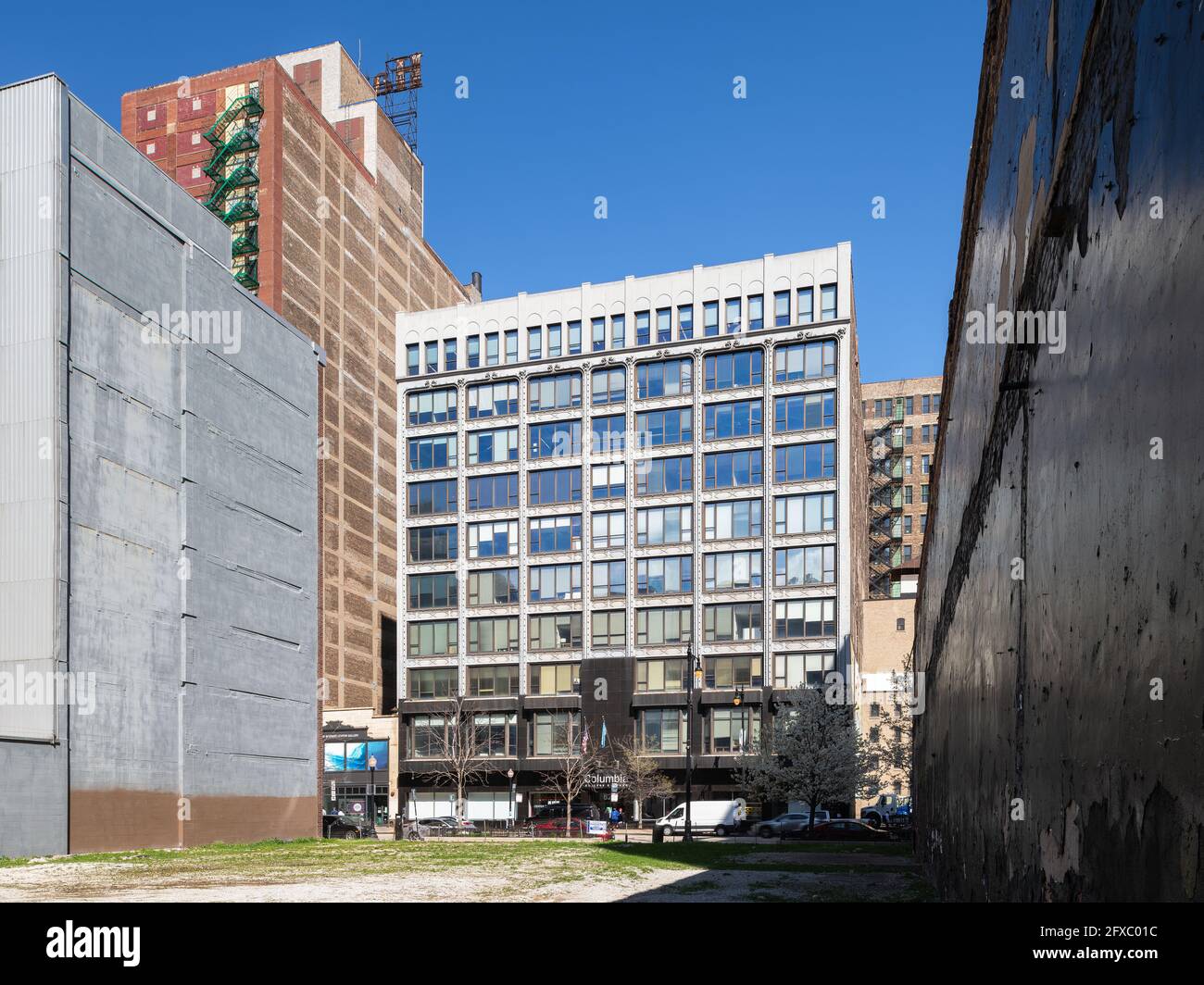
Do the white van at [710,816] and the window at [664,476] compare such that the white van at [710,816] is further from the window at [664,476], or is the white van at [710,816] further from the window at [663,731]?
the window at [664,476]

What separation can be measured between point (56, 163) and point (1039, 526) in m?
37.9

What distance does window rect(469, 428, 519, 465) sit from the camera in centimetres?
8038

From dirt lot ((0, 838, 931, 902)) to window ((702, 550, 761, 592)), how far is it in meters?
36.1

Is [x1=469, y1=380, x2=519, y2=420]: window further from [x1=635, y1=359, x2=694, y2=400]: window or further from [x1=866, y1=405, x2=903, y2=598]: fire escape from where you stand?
[x1=866, y1=405, x2=903, y2=598]: fire escape

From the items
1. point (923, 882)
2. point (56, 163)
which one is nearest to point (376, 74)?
point (56, 163)

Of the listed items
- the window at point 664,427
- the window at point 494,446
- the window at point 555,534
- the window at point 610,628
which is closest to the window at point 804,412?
the window at point 664,427

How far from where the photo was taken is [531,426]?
8000cm

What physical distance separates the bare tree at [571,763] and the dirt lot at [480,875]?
115 ft

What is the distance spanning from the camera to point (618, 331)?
3127 inches

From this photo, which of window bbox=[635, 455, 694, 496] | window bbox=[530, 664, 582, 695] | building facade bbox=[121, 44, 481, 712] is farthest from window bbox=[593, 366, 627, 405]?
building facade bbox=[121, 44, 481, 712]

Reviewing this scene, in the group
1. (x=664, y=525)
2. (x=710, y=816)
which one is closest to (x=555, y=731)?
(x=710, y=816)

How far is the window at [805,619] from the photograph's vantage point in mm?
71562

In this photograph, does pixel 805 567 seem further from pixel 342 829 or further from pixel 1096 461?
pixel 1096 461
